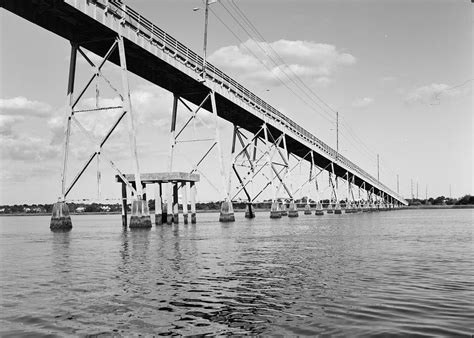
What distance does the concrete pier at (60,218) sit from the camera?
1304 inches

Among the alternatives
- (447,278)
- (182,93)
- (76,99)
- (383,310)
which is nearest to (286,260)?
(447,278)

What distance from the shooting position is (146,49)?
34.3m

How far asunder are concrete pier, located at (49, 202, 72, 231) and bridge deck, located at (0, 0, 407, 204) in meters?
11.4

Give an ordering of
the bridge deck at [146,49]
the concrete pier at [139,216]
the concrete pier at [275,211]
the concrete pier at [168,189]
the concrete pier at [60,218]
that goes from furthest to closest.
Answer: the concrete pier at [275,211]
the concrete pier at [168,189]
the concrete pier at [60,218]
the concrete pier at [139,216]
the bridge deck at [146,49]

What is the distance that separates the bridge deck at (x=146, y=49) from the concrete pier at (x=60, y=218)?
449 inches

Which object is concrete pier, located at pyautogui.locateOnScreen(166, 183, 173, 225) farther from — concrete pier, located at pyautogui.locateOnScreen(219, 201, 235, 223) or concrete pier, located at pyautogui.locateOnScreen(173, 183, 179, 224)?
concrete pier, located at pyautogui.locateOnScreen(219, 201, 235, 223)

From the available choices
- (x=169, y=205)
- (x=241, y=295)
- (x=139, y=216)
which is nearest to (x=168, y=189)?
(x=169, y=205)

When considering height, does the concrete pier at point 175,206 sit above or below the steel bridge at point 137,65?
below

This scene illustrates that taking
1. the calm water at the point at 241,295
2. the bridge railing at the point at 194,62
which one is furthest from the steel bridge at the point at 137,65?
the calm water at the point at 241,295

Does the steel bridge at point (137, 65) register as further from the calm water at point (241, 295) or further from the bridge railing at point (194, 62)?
the calm water at point (241, 295)

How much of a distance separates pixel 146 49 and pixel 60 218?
13.6 metres

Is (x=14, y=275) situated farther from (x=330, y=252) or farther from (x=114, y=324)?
(x=330, y=252)

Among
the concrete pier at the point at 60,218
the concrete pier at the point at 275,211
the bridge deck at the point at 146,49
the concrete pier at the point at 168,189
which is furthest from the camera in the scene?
the concrete pier at the point at 275,211

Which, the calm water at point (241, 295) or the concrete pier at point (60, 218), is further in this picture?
the concrete pier at point (60, 218)
